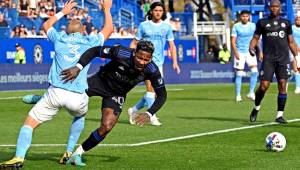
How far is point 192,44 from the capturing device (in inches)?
1793

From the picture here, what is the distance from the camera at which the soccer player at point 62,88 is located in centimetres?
1095

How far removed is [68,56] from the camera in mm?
11250

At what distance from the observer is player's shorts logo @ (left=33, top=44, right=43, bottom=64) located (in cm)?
3728

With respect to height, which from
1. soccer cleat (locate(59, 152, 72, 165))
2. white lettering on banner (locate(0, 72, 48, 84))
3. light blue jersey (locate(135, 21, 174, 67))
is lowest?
white lettering on banner (locate(0, 72, 48, 84))

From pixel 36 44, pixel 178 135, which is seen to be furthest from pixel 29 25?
pixel 178 135

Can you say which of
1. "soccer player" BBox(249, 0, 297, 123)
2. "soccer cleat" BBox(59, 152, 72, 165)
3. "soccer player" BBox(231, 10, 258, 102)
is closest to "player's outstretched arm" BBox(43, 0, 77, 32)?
"soccer cleat" BBox(59, 152, 72, 165)

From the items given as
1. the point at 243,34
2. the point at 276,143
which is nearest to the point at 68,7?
the point at 276,143

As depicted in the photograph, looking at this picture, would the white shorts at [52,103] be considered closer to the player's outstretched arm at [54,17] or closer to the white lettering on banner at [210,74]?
the player's outstretched arm at [54,17]

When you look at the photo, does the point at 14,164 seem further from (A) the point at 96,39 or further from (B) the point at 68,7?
(B) the point at 68,7

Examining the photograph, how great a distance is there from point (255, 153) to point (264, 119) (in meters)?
6.03

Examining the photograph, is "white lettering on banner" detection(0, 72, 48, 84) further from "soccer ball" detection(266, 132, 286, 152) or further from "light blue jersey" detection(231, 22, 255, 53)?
"soccer ball" detection(266, 132, 286, 152)

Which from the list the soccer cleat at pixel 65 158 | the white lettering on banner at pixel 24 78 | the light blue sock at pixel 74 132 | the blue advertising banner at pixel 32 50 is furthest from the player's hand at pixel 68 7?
the blue advertising banner at pixel 32 50

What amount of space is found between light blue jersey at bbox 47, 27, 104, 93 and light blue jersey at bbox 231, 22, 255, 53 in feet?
46.3

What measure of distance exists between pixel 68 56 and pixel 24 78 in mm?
23494
